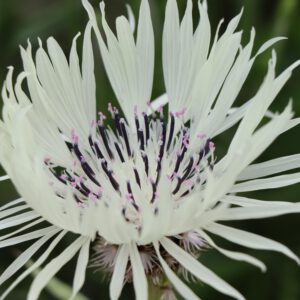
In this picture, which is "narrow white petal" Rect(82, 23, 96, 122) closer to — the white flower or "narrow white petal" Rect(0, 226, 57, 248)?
the white flower

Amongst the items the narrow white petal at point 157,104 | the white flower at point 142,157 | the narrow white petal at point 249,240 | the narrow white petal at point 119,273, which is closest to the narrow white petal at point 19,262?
the white flower at point 142,157

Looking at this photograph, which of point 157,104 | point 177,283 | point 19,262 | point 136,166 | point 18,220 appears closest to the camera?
point 177,283

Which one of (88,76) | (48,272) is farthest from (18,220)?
(88,76)

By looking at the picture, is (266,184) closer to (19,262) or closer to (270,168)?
(270,168)

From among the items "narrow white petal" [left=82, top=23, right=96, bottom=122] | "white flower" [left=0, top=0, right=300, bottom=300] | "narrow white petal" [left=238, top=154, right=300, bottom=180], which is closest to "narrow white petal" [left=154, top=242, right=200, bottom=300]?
"white flower" [left=0, top=0, right=300, bottom=300]

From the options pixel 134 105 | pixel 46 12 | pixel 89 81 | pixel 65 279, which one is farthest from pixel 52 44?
pixel 46 12

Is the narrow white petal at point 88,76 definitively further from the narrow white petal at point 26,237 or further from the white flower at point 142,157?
the narrow white petal at point 26,237
